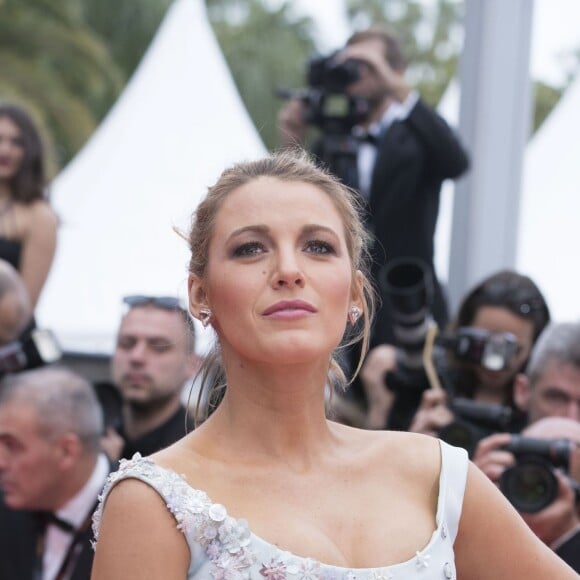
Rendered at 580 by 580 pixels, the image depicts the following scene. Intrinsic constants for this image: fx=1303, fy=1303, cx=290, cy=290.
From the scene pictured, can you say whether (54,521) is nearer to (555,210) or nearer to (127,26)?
(555,210)

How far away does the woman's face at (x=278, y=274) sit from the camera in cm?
202

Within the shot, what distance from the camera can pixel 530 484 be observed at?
3.46 m

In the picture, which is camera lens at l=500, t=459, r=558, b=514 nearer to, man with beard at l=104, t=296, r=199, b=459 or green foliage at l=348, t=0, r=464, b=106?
man with beard at l=104, t=296, r=199, b=459

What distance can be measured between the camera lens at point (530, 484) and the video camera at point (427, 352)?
41cm

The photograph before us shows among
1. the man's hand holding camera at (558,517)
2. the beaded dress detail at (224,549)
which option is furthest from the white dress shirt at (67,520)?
the beaded dress detail at (224,549)

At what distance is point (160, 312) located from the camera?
17.3 feet

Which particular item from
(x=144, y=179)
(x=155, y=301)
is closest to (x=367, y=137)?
(x=155, y=301)

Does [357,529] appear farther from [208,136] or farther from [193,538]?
[208,136]

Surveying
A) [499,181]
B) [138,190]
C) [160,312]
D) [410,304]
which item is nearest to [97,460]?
[160,312]

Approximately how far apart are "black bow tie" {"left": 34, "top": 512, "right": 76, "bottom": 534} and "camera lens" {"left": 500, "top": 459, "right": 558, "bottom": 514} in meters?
1.74

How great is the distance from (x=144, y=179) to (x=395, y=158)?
4.02 metres

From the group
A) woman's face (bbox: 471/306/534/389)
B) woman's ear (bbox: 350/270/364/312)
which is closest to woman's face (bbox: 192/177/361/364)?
woman's ear (bbox: 350/270/364/312)

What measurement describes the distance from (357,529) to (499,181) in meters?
4.35

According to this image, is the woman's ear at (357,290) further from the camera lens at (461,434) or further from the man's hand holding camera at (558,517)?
the camera lens at (461,434)
